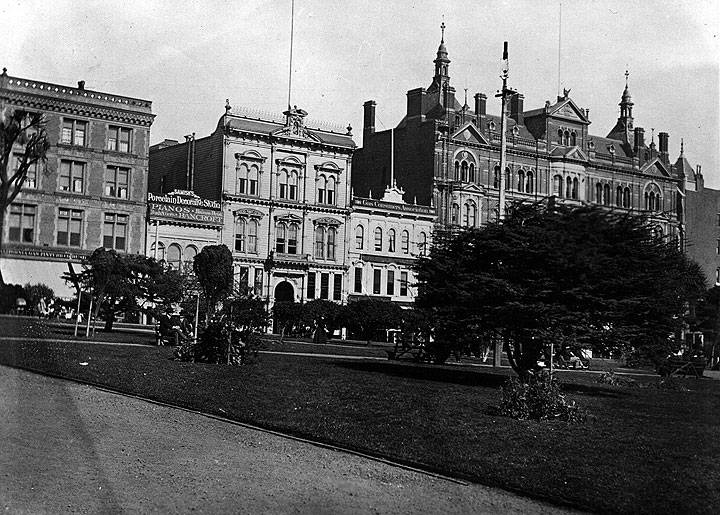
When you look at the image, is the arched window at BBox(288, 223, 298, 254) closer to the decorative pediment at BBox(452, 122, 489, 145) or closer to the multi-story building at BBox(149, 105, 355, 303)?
the multi-story building at BBox(149, 105, 355, 303)

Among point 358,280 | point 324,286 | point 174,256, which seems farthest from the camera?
point 358,280

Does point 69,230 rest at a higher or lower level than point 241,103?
lower

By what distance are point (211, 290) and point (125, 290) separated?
1683mm

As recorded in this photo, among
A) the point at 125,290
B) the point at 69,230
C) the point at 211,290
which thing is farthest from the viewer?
the point at 211,290

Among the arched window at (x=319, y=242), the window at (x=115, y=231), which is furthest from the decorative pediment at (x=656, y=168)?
the arched window at (x=319, y=242)

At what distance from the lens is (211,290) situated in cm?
1545

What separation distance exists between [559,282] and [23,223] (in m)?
5.71

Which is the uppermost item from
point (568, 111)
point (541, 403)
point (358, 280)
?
point (568, 111)

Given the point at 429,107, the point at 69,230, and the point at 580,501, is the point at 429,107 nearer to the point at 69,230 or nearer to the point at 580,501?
the point at 69,230

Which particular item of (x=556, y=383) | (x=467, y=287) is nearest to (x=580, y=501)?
(x=556, y=383)

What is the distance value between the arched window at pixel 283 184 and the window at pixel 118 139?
2635 millimetres

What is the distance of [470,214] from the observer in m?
11.8

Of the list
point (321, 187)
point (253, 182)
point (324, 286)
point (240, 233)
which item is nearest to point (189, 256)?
point (240, 233)

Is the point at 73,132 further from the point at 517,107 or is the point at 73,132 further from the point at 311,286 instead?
the point at 517,107
